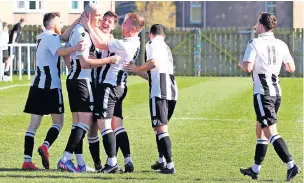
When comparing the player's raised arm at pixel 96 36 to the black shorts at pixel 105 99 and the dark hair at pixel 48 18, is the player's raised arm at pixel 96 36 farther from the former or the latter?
the dark hair at pixel 48 18

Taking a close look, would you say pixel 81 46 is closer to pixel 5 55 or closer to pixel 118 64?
pixel 118 64

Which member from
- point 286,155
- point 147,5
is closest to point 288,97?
point 286,155

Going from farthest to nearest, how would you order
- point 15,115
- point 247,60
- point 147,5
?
point 147,5
point 15,115
point 247,60

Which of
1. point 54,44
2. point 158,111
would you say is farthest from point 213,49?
point 158,111

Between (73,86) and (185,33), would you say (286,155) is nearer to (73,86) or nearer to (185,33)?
(73,86)

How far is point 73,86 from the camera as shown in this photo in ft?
34.2

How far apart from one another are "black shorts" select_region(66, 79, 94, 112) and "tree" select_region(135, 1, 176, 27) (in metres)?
50.1

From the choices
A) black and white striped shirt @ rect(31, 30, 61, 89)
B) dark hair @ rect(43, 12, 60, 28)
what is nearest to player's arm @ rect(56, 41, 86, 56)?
black and white striped shirt @ rect(31, 30, 61, 89)

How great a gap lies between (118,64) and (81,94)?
0.55 m

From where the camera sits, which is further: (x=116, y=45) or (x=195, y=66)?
(x=195, y=66)

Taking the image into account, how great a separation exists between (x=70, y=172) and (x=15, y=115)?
7157 mm

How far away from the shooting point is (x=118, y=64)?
1038cm

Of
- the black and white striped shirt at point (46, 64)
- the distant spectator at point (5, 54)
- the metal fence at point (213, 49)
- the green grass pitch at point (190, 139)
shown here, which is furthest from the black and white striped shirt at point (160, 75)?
the metal fence at point (213, 49)

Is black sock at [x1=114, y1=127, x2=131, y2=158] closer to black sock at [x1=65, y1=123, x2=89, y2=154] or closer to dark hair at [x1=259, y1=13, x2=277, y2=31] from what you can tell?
black sock at [x1=65, y1=123, x2=89, y2=154]
